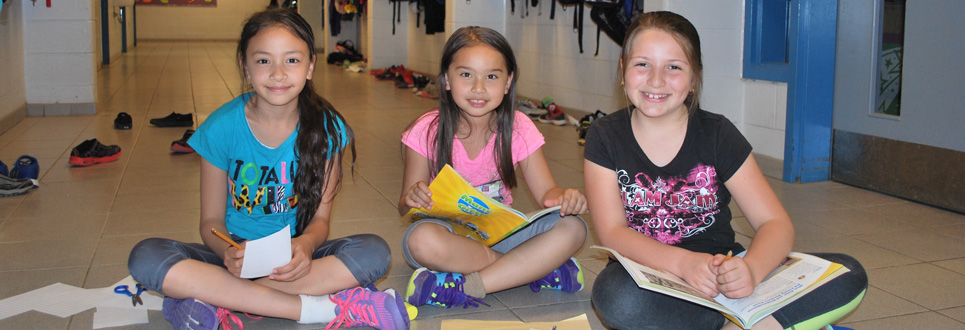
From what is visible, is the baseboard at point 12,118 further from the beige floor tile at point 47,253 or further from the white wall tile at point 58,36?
the beige floor tile at point 47,253

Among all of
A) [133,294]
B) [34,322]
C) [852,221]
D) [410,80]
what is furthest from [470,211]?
[410,80]

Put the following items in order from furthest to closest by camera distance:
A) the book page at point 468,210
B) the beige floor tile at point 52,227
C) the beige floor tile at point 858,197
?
1. the beige floor tile at point 858,197
2. the beige floor tile at point 52,227
3. the book page at point 468,210

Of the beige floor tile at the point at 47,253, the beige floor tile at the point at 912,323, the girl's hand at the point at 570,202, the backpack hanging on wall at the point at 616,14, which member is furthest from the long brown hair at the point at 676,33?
the backpack hanging on wall at the point at 616,14

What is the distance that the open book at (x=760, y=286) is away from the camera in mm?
1388

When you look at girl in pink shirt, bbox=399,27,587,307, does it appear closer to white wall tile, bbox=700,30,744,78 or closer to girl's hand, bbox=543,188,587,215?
girl's hand, bbox=543,188,587,215

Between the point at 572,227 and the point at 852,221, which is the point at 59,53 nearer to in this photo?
the point at 572,227

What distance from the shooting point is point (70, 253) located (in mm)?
2387

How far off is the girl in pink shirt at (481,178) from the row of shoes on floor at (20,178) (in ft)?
6.38

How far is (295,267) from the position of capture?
1701 mm

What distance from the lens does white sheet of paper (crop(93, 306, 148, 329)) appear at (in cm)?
183

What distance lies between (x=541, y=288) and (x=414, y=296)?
1.24 ft

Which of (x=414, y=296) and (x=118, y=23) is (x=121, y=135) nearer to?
(x=414, y=296)

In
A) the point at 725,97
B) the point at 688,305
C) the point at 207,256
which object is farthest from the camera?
the point at 725,97

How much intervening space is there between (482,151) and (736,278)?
A: 0.81 metres
